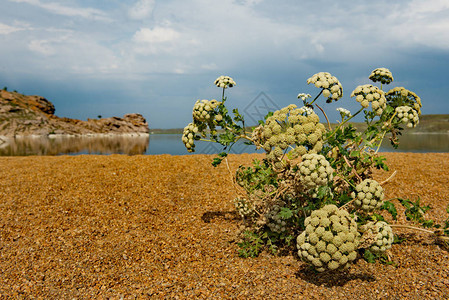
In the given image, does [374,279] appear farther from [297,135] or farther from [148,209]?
[148,209]

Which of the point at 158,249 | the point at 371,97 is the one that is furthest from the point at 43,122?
the point at 371,97

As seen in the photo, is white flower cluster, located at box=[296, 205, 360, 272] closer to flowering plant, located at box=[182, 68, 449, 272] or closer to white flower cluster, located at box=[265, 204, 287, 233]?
flowering plant, located at box=[182, 68, 449, 272]

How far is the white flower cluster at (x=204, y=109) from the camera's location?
4.73 meters

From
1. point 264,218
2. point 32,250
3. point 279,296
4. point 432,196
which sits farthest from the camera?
point 432,196

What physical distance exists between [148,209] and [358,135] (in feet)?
16.0

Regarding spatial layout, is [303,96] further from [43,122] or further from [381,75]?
[43,122]

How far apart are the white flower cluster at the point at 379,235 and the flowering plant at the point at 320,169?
12mm

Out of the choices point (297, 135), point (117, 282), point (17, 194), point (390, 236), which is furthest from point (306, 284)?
point (17, 194)

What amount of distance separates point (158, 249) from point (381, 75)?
491cm

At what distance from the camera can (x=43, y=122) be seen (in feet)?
190

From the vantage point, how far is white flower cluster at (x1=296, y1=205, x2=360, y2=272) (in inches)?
137

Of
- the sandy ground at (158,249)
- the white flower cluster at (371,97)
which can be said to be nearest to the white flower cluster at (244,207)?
the sandy ground at (158,249)

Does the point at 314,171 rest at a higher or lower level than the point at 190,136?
lower

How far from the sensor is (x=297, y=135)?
13.1 ft
